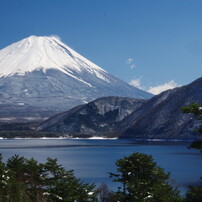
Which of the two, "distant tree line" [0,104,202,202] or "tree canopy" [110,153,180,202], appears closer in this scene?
"distant tree line" [0,104,202,202]

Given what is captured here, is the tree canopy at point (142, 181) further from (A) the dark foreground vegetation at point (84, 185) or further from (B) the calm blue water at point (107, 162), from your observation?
(B) the calm blue water at point (107, 162)

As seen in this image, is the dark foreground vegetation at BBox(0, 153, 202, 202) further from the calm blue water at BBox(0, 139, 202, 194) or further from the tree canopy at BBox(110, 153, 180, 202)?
the calm blue water at BBox(0, 139, 202, 194)

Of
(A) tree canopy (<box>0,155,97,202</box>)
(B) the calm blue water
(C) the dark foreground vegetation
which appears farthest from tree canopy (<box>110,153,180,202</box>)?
(B) the calm blue water

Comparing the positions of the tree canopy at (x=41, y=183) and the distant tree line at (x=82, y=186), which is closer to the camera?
the tree canopy at (x=41, y=183)

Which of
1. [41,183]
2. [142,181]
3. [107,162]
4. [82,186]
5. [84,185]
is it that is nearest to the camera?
[142,181]

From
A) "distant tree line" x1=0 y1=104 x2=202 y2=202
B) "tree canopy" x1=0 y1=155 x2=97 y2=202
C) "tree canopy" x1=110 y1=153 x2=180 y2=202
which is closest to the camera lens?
"tree canopy" x1=0 y1=155 x2=97 y2=202

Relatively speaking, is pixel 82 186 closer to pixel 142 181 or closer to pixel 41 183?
pixel 142 181

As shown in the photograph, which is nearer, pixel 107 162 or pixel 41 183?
pixel 41 183

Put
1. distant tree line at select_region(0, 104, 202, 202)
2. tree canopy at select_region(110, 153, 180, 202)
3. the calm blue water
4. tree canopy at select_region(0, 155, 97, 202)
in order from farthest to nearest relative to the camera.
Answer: the calm blue water, tree canopy at select_region(110, 153, 180, 202), distant tree line at select_region(0, 104, 202, 202), tree canopy at select_region(0, 155, 97, 202)

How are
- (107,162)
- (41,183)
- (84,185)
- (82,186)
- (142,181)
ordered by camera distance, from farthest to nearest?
(107,162), (41,183), (84,185), (82,186), (142,181)

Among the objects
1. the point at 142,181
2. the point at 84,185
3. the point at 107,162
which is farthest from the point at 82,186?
the point at 107,162

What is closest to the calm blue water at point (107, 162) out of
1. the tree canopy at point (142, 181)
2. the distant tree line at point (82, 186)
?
the tree canopy at point (142, 181)

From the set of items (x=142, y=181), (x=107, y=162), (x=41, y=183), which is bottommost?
(x=107, y=162)
